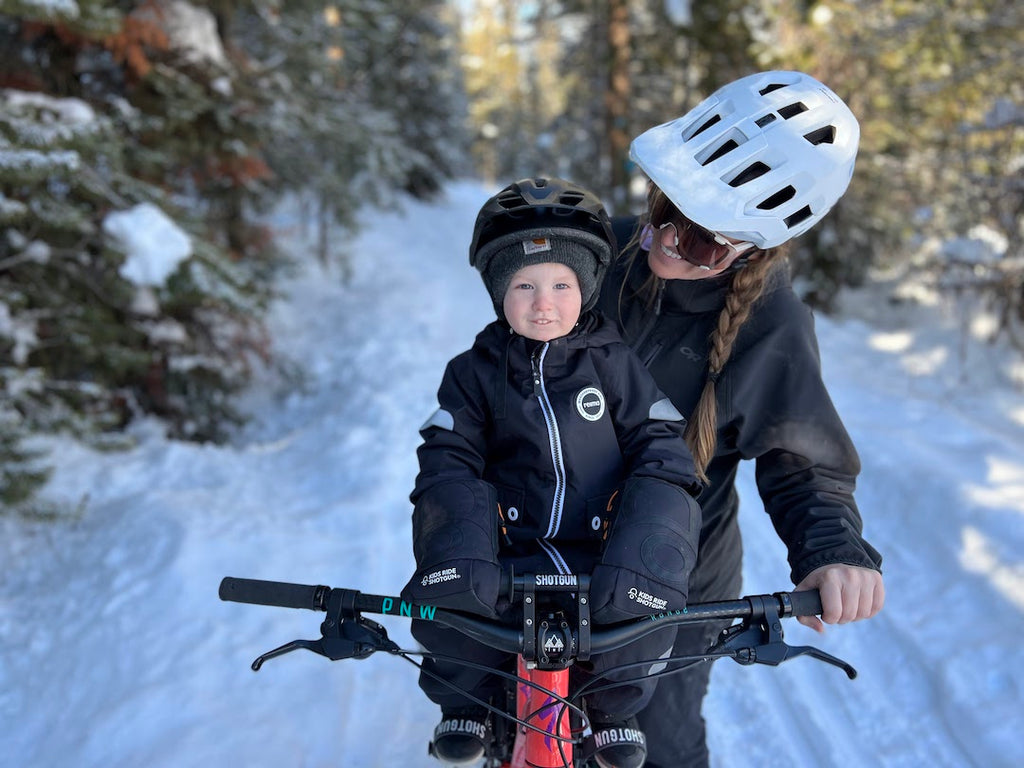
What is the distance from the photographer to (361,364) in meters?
10.1

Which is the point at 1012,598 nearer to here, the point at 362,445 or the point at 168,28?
the point at 362,445

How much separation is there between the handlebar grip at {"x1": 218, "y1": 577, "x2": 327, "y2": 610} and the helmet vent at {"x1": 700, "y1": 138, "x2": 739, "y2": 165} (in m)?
1.72

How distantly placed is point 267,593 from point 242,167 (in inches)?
280

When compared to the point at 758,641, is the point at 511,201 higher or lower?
higher

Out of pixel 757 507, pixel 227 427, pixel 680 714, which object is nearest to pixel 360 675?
pixel 680 714

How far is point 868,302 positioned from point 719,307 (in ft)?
50.4

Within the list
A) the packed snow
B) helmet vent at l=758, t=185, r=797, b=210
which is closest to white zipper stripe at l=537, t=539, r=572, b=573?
helmet vent at l=758, t=185, r=797, b=210

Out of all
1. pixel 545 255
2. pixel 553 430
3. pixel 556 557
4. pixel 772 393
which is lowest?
pixel 556 557

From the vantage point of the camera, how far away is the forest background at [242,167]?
5.54 m

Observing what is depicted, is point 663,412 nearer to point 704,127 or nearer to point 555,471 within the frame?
point 555,471

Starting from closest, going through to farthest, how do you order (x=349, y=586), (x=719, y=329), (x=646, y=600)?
(x=646, y=600) < (x=719, y=329) < (x=349, y=586)

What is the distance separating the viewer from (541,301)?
2.21 metres

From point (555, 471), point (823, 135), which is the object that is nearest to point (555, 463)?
point (555, 471)

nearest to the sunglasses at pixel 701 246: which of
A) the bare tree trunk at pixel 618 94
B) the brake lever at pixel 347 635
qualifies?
the brake lever at pixel 347 635
